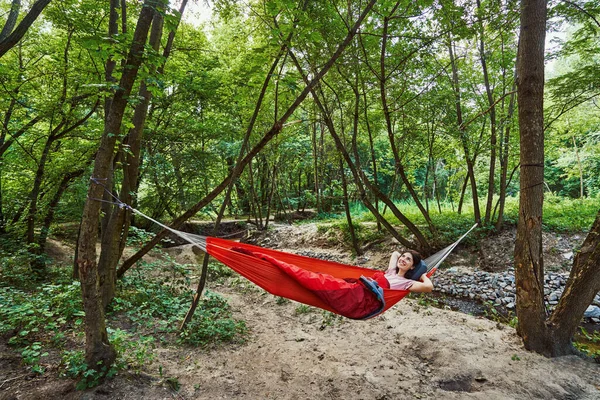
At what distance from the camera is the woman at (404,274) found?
86.7 inches

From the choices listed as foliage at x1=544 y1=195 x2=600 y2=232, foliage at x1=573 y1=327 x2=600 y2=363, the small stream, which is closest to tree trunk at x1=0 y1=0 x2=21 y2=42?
the small stream

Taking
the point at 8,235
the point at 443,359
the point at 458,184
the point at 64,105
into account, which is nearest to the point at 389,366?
the point at 443,359

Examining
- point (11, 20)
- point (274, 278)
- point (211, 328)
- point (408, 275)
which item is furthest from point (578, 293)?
point (11, 20)

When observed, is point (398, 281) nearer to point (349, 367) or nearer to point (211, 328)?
point (349, 367)

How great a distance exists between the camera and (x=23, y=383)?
1578 millimetres

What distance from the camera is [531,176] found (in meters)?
2.16

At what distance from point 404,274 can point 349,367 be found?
0.78 m

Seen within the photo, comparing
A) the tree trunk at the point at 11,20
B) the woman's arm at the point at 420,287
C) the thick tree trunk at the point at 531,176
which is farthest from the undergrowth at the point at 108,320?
the thick tree trunk at the point at 531,176

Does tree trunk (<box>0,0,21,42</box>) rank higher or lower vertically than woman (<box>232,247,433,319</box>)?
higher

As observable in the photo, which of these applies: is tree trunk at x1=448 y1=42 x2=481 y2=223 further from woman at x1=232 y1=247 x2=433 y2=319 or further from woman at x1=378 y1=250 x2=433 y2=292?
woman at x1=232 y1=247 x2=433 y2=319

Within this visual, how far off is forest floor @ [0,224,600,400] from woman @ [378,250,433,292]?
53cm

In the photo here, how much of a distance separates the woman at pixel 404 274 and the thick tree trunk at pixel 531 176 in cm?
66

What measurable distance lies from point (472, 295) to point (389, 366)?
2025 mm

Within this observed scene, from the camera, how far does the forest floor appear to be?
1724 mm
